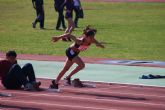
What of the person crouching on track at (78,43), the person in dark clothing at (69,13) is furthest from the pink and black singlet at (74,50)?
the person in dark clothing at (69,13)

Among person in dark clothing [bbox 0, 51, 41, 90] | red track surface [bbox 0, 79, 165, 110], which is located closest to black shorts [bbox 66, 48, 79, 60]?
red track surface [bbox 0, 79, 165, 110]

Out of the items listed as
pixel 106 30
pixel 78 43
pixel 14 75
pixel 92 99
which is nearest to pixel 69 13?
pixel 106 30

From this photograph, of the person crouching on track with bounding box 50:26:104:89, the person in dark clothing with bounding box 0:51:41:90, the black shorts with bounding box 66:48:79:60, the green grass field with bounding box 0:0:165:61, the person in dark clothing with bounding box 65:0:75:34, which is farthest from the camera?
the person in dark clothing with bounding box 65:0:75:34

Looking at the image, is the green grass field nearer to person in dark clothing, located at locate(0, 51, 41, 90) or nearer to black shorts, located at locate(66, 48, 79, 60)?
black shorts, located at locate(66, 48, 79, 60)

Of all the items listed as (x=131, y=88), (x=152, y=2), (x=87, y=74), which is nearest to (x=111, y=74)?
(x=87, y=74)

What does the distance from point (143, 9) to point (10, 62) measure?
31.5m

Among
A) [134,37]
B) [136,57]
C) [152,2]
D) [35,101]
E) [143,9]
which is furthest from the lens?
[152,2]

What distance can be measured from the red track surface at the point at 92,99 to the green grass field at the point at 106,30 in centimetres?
615

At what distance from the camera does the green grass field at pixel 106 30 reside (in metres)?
→ 22.0

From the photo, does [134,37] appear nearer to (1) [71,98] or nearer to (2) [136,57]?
(2) [136,57]

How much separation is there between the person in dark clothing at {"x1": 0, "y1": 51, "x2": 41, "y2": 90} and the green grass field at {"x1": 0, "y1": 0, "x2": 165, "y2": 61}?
711 centimetres

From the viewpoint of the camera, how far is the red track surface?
11.8 metres

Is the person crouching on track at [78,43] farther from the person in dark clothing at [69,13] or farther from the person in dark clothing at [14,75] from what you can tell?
the person in dark clothing at [69,13]

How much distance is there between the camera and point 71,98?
12.8 meters
